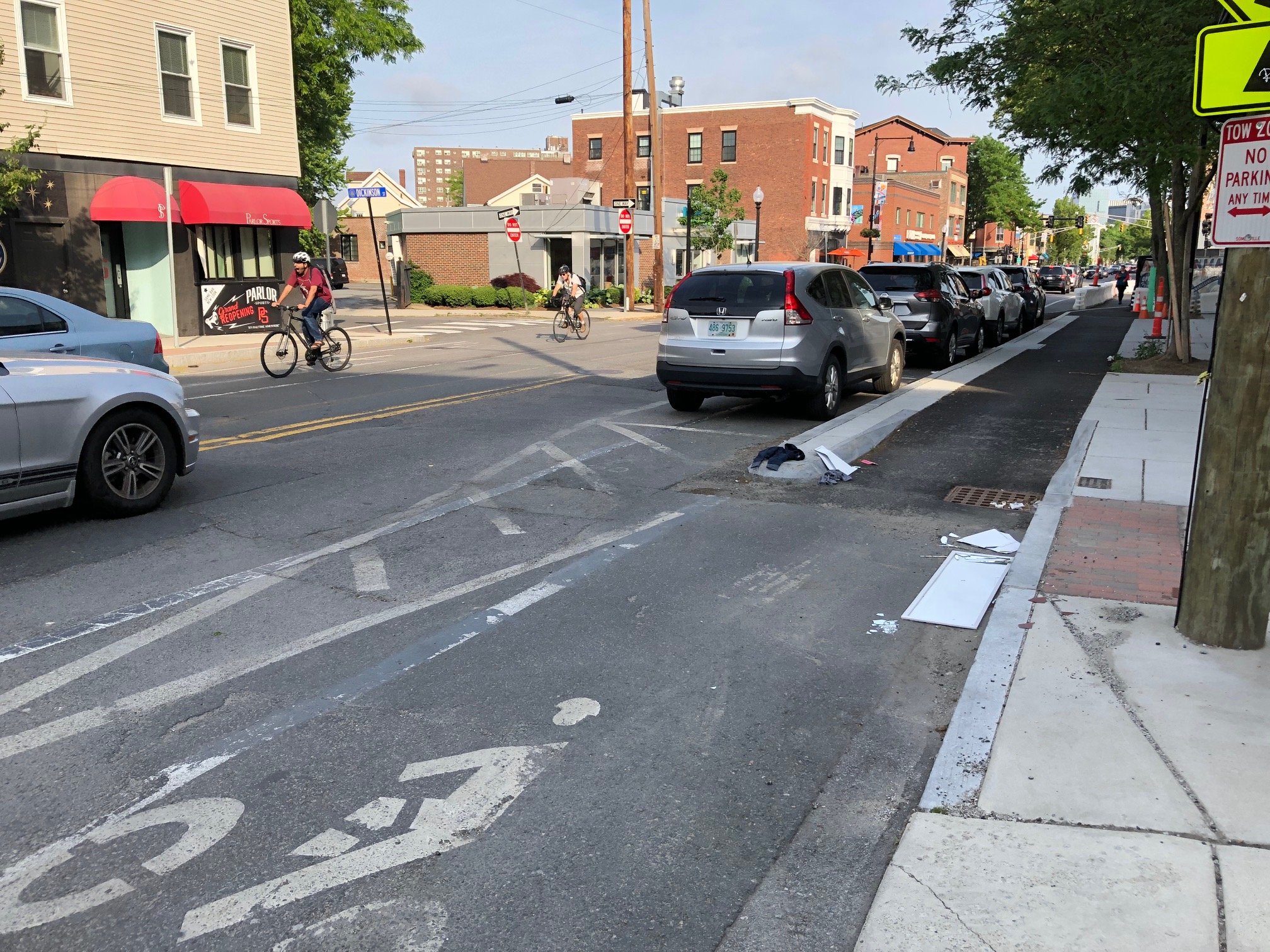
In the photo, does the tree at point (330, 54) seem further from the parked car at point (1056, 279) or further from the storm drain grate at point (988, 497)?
the parked car at point (1056, 279)

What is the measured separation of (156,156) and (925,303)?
16.9 meters

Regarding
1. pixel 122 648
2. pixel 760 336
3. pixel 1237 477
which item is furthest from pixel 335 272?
pixel 1237 477

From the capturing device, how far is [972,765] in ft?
12.8

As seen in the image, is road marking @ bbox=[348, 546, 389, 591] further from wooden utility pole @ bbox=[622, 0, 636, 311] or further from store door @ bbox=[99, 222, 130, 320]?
wooden utility pole @ bbox=[622, 0, 636, 311]

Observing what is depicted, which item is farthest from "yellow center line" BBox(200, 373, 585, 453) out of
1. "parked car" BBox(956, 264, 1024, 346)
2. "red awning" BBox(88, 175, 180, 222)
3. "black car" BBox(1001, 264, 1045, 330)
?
"black car" BBox(1001, 264, 1045, 330)

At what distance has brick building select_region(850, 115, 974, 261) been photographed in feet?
265

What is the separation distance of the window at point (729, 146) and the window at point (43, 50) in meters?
46.2

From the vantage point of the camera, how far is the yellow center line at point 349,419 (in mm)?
10617

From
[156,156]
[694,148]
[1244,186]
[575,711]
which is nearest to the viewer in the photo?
[575,711]

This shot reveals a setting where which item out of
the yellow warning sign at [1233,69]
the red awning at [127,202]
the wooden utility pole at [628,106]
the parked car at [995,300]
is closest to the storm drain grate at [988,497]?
the yellow warning sign at [1233,69]

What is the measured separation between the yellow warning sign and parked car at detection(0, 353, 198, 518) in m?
6.81

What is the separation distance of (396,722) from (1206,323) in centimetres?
3334

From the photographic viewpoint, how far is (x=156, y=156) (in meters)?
23.0

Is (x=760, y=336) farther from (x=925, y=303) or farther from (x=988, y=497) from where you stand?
(x=925, y=303)
